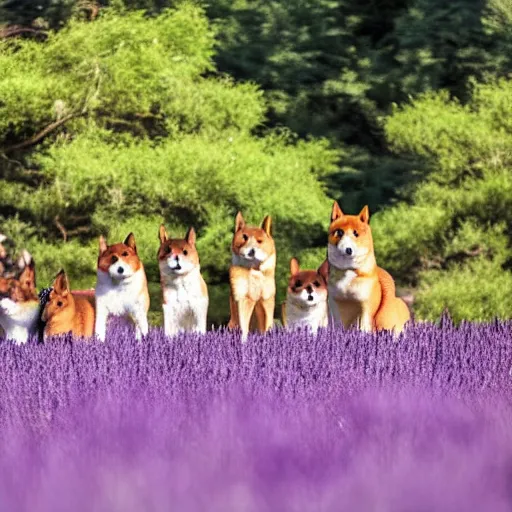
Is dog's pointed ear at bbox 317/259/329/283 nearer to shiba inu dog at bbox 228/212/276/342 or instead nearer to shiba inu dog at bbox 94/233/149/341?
shiba inu dog at bbox 228/212/276/342

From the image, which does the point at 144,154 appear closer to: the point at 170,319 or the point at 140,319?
the point at 170,319

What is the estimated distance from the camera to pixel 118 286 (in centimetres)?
548

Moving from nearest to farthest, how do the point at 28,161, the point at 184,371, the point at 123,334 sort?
1. the point at 184,371
2. the point at 123,334
3. the point at 28,161

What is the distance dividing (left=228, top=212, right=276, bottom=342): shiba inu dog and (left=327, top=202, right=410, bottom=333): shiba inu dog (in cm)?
38

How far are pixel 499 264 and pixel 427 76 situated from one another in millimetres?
1845

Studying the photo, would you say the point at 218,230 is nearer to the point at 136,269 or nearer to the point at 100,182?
the point at 100,182

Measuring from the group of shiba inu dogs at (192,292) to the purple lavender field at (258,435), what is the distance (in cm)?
164

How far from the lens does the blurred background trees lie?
10.9 metres

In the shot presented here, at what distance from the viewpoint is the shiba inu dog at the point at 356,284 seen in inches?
220

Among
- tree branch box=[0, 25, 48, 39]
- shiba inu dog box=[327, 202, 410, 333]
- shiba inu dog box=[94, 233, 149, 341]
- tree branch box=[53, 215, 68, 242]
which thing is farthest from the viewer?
tree branch box=[0, 25, 48, 39]

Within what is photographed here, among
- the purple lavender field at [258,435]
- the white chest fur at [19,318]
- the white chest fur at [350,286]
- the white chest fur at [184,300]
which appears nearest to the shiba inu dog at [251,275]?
→ the white chest fur at [184,300]

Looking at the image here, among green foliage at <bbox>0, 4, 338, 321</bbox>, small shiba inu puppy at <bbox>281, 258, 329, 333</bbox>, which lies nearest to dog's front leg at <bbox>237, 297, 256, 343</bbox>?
small shiba inu puppy at <bbox>281, 258, 329, 333</bbox>

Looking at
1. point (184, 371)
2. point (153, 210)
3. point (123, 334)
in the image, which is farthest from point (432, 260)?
point (184, 371)

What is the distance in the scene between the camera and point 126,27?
38.8ft
